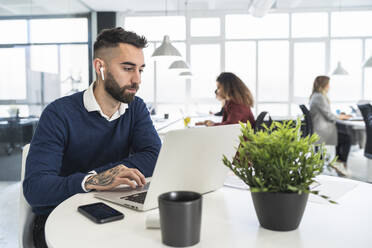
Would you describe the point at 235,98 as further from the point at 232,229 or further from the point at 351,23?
the point at 351,23

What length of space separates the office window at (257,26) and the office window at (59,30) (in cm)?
334

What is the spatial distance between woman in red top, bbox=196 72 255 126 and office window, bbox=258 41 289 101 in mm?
4993

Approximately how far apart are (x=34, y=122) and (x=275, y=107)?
5.79m

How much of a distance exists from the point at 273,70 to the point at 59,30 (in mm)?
4990

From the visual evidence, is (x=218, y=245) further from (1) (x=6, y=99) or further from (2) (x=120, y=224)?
(1) (x=6, y=99)

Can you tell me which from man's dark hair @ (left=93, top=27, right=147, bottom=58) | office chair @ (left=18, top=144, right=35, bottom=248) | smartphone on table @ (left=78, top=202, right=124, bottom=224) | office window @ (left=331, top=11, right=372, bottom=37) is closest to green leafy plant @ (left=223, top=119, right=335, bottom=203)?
smartphone on table @ (left=78, top=202, right=124, bottom=224)

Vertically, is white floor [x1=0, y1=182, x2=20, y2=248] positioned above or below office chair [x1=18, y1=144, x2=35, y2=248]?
below

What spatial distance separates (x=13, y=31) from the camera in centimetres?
347

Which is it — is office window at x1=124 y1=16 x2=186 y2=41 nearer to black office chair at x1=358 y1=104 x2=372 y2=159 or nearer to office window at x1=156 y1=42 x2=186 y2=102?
office window at x1=156 y1=42 x2=186 y2=102

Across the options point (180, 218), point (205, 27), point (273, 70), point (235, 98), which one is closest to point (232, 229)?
point (180, 218)

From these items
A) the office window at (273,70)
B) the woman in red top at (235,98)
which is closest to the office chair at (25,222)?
the woman in red top at (235,98)

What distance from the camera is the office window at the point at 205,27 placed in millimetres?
8172

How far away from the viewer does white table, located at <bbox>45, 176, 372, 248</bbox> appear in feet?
2.29

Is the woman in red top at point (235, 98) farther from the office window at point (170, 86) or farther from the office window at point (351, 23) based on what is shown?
the office window at point (351, 23)
